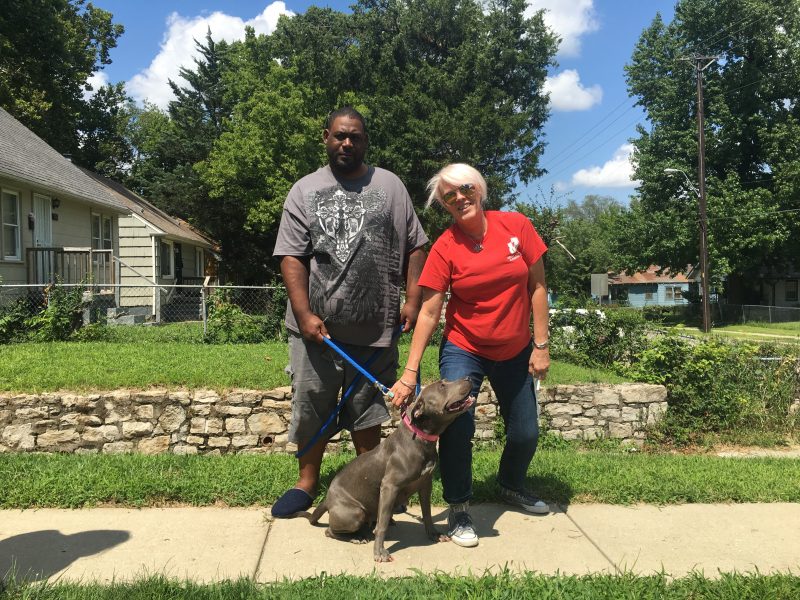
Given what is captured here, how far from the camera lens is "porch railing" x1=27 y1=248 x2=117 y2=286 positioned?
13453mm

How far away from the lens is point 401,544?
3.46 metres

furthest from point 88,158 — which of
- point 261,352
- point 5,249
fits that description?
point 261,352

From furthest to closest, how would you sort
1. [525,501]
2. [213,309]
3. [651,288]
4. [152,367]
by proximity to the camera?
[651,288] → [213,309] → [152,367] → [525,501]

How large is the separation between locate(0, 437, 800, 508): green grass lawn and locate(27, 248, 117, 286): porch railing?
364 inches

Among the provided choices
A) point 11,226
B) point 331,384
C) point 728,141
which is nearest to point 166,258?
point 11,226

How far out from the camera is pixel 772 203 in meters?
29.7

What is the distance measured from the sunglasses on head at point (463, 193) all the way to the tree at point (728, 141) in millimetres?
30135

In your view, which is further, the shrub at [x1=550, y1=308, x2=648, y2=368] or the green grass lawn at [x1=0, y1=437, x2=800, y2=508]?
the shrub at [x1=550, y1=308, x2=648, y2=368]

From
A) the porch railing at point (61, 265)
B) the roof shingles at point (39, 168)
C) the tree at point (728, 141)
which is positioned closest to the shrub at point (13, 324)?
the porch railing at point (61, 265)

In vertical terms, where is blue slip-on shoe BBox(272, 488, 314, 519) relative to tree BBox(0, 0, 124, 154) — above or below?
below

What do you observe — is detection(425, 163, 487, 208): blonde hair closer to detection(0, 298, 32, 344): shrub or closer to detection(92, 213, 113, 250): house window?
detection(0, 298, 32, 344): shrub

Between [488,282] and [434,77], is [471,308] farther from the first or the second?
[434,77]

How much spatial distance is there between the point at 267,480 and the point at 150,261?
19012 mm

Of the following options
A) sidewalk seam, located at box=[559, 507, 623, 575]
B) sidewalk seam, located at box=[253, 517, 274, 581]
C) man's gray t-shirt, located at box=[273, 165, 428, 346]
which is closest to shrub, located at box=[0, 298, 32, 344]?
sidewalk seam, located at box=[253, 517, 274, 581]
